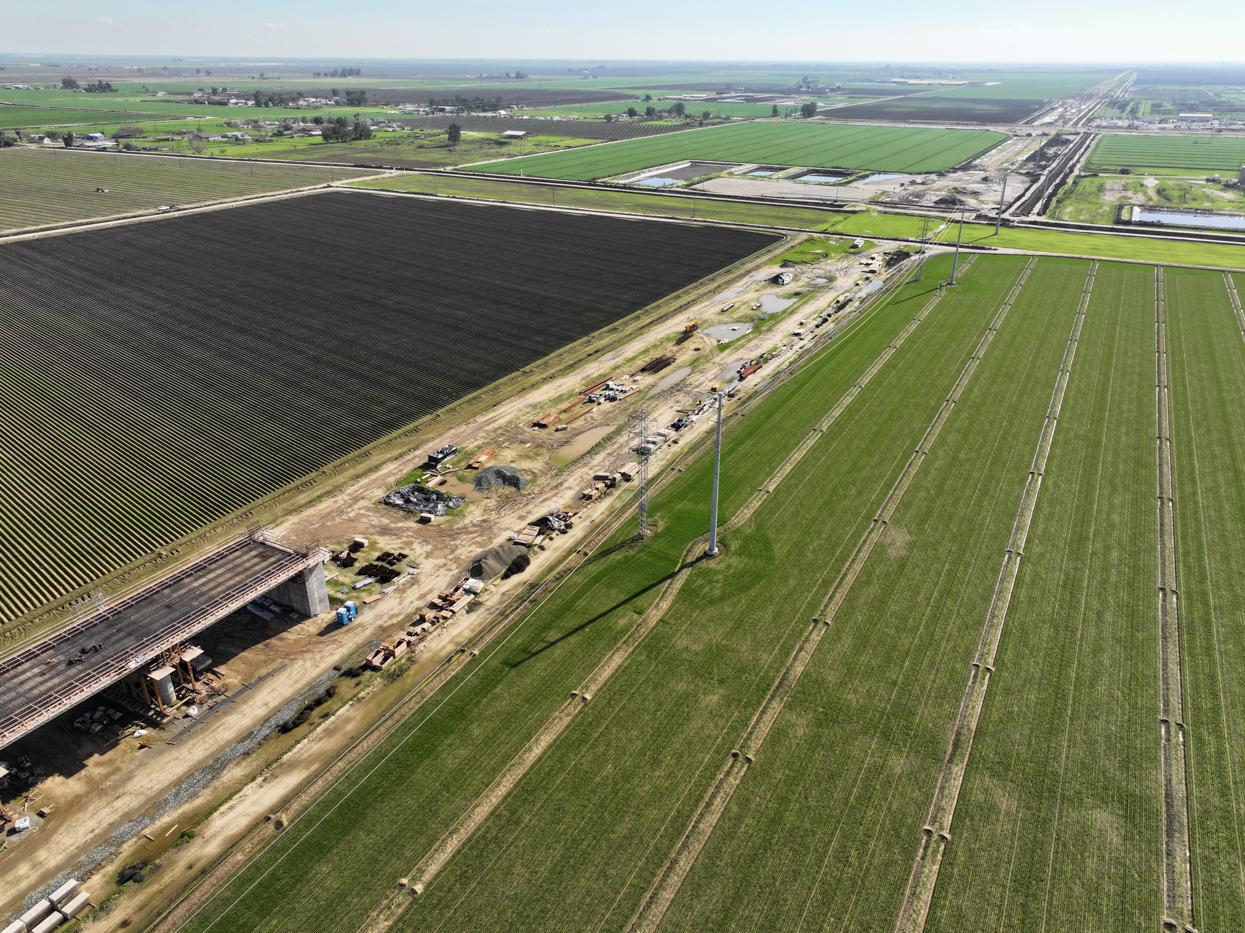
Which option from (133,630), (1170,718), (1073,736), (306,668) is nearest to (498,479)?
(306,668)

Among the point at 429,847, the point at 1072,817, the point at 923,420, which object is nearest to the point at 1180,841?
the point at 1072,817

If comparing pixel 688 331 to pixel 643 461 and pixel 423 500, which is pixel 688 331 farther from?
pixel 423 500

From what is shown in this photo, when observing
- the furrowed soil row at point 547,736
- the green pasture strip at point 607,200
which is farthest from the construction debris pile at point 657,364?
the green pasture strip at point 607,200

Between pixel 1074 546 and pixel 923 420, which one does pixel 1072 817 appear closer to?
pixel 1074 546

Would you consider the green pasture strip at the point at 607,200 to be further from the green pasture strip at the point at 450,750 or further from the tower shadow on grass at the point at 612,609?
the tower shadow on grass at the point at 612,609

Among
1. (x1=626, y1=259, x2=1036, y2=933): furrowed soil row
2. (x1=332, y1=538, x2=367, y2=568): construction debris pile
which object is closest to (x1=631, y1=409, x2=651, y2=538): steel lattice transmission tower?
(x1=626, y1=259, x2=1036, y2=933): furrowed soil row
